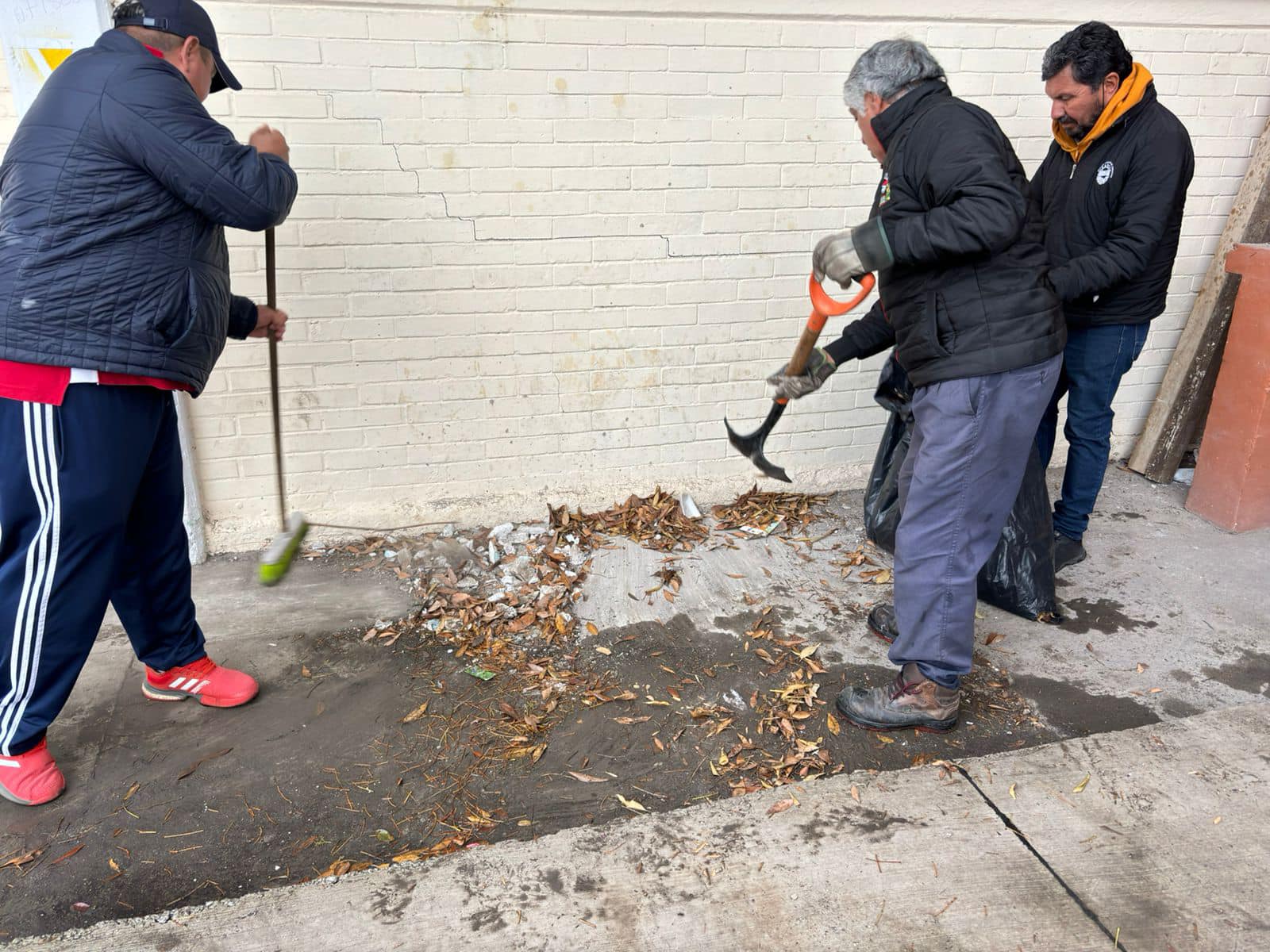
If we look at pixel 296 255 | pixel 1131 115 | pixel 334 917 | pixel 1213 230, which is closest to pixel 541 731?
pixel 334 917

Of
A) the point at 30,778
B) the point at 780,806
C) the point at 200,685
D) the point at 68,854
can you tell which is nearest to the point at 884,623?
the point at 780,806

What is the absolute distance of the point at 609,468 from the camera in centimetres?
471

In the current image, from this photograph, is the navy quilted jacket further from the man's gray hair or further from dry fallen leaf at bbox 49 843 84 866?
the man's gray hair

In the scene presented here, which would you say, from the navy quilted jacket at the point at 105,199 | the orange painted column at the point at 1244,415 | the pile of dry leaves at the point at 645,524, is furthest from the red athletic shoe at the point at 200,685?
the orange painted column at the point at 1244,415

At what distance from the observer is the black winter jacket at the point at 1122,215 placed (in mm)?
3596

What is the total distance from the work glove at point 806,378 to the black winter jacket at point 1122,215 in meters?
1.09

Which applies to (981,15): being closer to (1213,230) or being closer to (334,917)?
(1213,230)

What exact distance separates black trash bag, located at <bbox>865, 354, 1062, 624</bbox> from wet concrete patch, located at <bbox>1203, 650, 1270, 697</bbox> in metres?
0.60

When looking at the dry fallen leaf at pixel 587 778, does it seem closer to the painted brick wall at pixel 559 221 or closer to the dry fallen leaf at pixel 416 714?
the dry fallen leaf at pixel 416 714

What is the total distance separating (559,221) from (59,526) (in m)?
2.41

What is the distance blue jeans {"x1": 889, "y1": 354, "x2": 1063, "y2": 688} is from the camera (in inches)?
113

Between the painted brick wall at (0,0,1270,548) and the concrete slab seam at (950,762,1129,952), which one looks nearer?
the concrete slab seam at (950,762,1129,952)

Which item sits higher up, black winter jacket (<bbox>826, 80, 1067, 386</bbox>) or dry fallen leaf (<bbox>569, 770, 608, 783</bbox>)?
black winter jacket (<bbox>826, 80, 1067, 386</bbox>)

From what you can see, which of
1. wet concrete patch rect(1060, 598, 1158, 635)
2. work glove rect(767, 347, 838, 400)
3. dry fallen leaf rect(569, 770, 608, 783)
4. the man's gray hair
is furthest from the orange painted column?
dry fallen leaf rect(569, 770, 608, 783)
